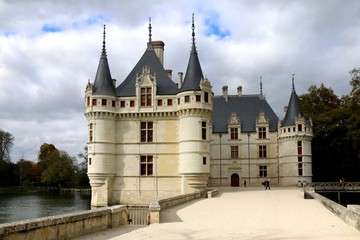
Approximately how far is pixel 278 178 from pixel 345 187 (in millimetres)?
6063

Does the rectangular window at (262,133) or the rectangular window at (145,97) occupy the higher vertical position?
the rectangular window at (145,97)

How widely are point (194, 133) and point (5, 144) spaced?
52.3 metres

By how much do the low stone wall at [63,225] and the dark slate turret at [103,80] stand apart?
17219mm

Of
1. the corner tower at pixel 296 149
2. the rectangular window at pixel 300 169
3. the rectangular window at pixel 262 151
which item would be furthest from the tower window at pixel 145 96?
the rectangular window at pixel 300 169

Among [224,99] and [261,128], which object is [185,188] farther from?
[224,99]

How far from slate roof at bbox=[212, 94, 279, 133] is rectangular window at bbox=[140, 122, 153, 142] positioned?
13.7 metres

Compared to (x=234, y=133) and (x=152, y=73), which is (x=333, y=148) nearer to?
(x=234, y=133)

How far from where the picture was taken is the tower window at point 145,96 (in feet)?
96.1

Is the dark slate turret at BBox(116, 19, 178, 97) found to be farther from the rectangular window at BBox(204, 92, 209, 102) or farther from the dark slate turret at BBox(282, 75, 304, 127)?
the dark slate turret at BBox(282, 75, 304, 127)

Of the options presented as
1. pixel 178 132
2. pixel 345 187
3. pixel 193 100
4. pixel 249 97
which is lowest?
pixel 345 187

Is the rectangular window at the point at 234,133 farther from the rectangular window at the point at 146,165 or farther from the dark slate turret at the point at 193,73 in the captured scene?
the rectangular window at the point at 146,165

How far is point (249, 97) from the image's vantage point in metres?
44.1

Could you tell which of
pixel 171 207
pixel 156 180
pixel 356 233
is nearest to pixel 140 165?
pixel 156 180

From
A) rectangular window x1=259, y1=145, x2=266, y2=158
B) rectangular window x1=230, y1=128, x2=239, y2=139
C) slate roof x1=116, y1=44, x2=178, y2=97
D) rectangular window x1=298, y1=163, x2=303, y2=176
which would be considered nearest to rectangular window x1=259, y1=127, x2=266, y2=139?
rectangular window x1=259, y1=145, x2=266, y2=158
